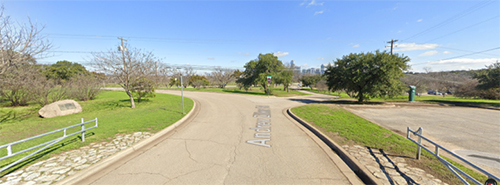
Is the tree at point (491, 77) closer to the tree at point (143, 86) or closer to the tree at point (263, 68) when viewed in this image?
the tree at point (263, 68)

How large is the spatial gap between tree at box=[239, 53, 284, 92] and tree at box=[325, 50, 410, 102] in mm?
12414

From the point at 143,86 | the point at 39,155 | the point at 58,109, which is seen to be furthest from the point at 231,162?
the point at 143,86

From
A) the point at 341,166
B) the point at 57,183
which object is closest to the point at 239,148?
the point at 341,166

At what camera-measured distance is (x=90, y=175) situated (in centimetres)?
395

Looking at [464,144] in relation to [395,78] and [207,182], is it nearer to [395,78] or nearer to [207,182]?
[207,182]

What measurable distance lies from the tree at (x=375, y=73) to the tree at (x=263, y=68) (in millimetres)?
12414

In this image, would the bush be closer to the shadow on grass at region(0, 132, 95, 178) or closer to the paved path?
the shadow on grass at region(0, 132, 95, 178)

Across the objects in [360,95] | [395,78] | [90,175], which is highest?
[395,78]

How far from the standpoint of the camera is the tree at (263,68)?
28.8 meters

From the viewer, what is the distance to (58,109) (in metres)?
10.8

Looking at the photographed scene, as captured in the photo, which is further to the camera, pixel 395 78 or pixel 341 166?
pixel 395 78

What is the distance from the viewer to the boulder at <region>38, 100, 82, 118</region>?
33.8ft

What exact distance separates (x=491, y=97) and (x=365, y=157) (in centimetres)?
3744

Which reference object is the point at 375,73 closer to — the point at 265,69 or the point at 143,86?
the point at 265,69
